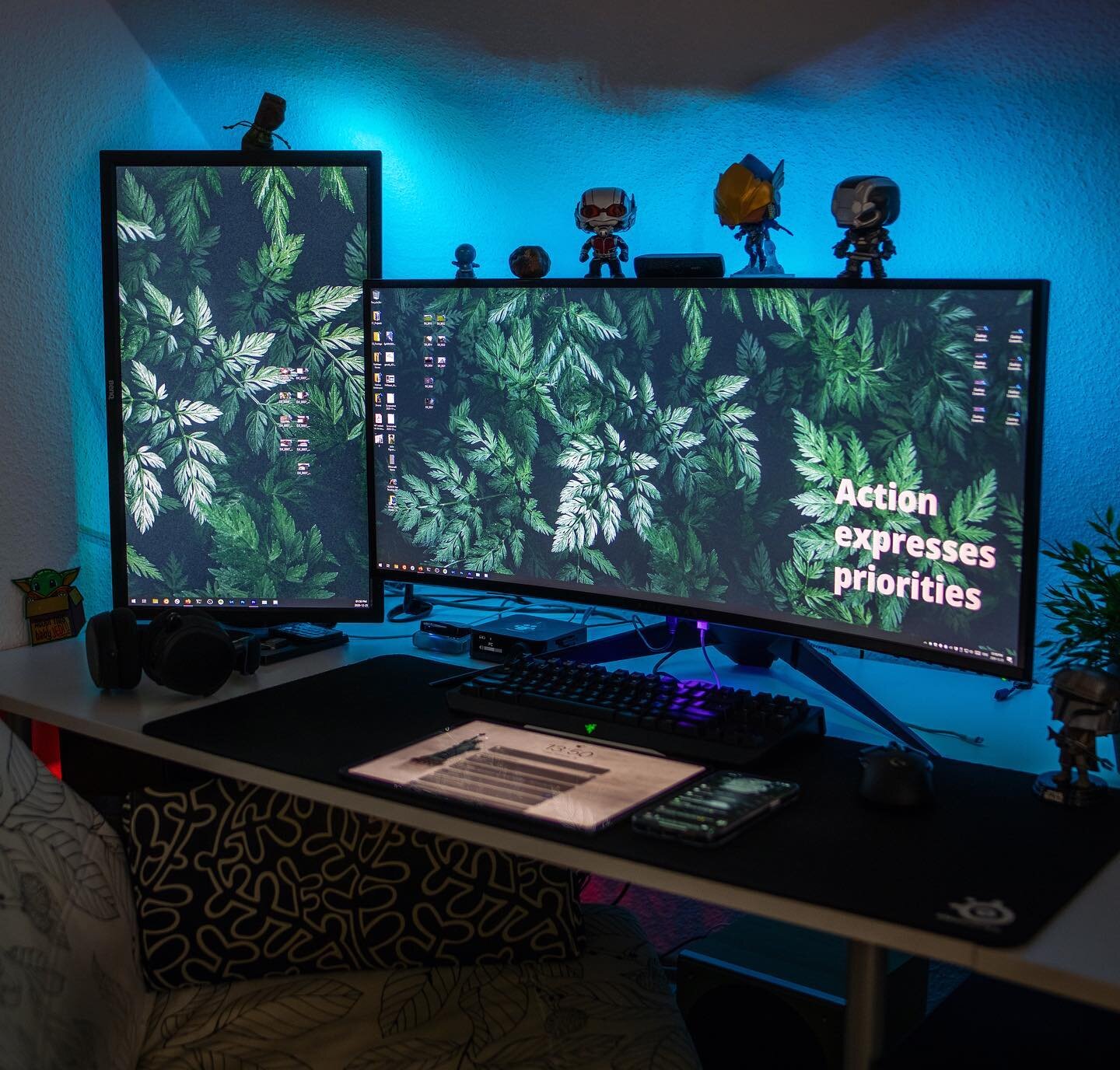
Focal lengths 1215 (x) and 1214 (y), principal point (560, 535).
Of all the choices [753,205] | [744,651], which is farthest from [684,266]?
[744,651]

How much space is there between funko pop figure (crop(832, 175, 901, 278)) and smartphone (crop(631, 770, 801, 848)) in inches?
22.7

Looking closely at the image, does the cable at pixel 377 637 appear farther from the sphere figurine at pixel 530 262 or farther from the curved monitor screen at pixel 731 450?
the sphere figurine at pixel 530 262

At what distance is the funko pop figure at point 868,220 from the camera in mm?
1361

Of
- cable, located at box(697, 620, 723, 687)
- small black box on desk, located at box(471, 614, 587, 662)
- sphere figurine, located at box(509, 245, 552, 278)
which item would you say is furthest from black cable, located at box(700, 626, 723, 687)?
sphere figurine, located at box(509, 245, 552, 278)

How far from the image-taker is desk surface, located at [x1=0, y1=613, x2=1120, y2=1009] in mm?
852

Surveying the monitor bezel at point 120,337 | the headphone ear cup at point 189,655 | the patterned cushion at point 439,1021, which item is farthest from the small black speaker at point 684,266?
the patterned cushion at point 439,1021

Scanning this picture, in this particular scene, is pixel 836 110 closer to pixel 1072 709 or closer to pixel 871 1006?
pixel 1072 709

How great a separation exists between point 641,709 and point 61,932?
61 centimetres

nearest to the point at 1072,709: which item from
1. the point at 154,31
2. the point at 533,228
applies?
the point at 533,228

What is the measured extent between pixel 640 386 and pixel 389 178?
2.82 ft

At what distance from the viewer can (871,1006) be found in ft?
3.25

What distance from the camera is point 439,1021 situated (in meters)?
1.28

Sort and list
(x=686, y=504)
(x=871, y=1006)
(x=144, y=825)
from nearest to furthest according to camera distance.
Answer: (x=871, y=1006) → (x=144, y=825) → (x=686, y=504)

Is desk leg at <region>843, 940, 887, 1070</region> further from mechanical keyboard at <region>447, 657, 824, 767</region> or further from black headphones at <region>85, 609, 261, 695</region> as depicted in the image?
black headphones at <region>85, 609, 261, 695</region>
